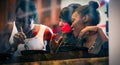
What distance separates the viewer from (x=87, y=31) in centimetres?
232

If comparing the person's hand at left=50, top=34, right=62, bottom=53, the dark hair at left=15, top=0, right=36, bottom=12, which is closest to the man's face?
the dark hair at left=15, top=0, right=36, bottom=12

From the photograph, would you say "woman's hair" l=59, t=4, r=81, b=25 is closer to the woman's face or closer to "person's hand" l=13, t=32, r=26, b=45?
the woman's face

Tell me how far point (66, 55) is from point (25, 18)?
1.99ft

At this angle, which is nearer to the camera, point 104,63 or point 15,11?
point 104,63

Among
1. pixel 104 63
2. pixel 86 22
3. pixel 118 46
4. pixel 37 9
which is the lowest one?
pixel 104 63

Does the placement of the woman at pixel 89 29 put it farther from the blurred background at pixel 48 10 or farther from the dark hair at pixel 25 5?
the dark hair at pixel 25 5

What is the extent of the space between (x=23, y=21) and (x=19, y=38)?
0.63 ft

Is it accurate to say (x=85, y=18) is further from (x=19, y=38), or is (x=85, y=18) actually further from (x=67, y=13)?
(x=19, y=38)

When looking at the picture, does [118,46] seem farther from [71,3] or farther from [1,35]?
[1,35]

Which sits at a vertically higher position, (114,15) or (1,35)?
(114,15)

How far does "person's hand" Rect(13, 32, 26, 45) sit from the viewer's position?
242 centimetres

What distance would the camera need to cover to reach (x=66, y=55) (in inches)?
91.4

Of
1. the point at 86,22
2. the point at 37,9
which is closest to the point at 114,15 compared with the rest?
the point at 86,22

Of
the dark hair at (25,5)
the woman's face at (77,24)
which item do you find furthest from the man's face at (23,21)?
the woman's face at (77,24)
